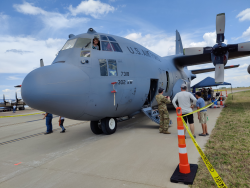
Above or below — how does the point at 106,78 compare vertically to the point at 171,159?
above

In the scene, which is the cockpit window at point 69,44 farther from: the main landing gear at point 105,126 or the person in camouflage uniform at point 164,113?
the person in camouflage uniform at point 164,113

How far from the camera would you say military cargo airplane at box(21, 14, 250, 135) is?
195 inches

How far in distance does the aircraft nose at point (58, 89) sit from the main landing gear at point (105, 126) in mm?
1445

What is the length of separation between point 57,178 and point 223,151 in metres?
3.96

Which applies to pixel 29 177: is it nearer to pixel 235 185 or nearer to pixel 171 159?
Answer: pixel 171 159

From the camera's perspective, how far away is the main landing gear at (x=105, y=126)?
23.0 feet

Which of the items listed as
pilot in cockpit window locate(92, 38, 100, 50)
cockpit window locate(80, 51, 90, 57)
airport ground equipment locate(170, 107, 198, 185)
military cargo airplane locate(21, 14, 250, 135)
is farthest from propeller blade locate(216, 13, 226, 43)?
airport ground equipment locate(170, 107, 198, 185)

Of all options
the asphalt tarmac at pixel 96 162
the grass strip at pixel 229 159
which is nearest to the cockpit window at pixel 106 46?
the asphalt tarmac at pixel 96 162

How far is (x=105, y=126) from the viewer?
7004 mm

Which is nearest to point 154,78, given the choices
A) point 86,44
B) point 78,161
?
point 86,44

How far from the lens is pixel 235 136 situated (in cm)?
571

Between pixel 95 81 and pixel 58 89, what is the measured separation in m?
1.30

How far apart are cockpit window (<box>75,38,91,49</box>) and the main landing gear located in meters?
2.84

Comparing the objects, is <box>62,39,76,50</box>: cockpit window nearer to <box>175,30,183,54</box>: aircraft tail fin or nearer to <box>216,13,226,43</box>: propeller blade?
<box>216,13,226,43</box>: propeller blade
